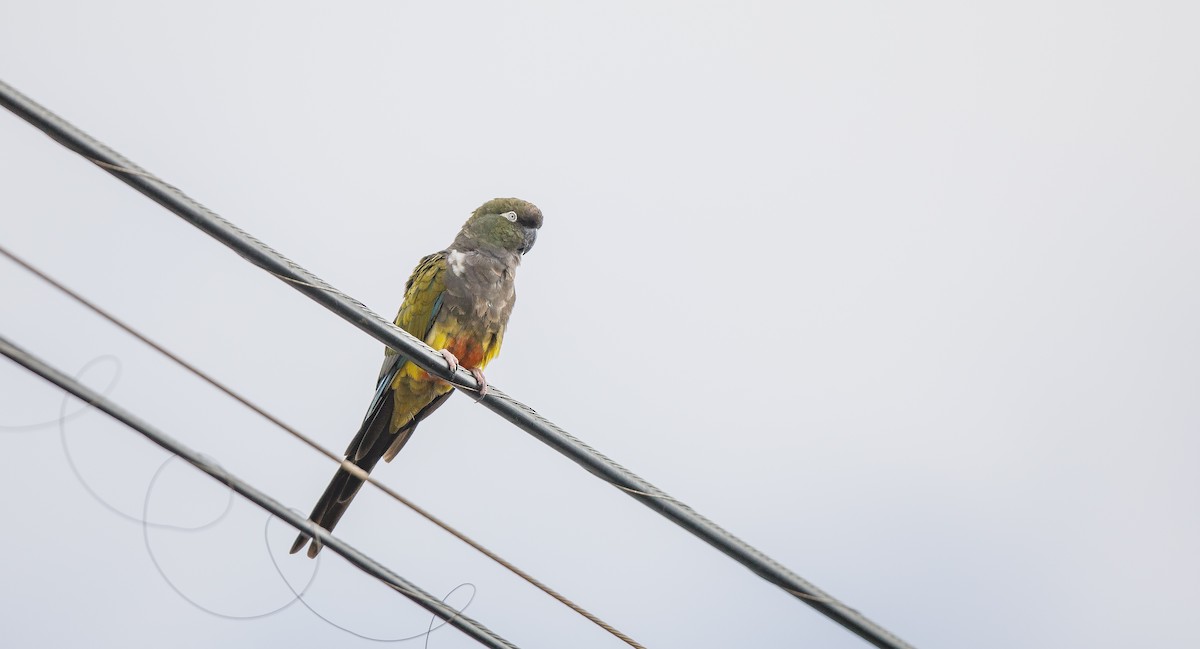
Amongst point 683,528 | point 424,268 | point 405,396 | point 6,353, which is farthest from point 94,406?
point 424,268

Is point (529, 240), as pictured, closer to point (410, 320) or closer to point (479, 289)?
point (479, 289)

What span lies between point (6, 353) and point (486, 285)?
351cm

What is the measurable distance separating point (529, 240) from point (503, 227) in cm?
21

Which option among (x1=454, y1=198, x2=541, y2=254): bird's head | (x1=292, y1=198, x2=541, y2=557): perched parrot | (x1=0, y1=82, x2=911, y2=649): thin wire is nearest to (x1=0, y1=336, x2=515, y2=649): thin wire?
(x1=0, y1=82, x2=911, y2=649): thin wire

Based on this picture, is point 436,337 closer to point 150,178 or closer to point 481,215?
point 481,215

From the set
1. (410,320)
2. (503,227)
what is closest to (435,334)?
(410,320)

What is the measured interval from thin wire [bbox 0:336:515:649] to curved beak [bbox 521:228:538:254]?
A: 12.2 ft

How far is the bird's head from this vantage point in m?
6.79

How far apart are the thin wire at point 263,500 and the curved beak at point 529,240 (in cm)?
373

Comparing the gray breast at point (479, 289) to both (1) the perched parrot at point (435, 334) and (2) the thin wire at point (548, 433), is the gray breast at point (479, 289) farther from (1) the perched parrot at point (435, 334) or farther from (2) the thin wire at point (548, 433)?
(2) the thin wire at point (548, 433)

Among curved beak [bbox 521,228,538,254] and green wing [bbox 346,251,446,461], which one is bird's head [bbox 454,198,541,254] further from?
green wing [bbox 346,251,446,461]

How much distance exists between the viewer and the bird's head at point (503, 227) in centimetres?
679

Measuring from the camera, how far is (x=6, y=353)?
302cm

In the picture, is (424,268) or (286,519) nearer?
(286,519)
